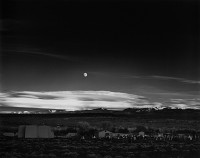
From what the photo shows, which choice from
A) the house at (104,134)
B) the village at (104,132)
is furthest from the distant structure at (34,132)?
the house at (104,134)

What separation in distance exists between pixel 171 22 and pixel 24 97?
2445mm

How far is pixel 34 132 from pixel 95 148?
35.0 inches

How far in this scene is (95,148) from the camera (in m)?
6.11

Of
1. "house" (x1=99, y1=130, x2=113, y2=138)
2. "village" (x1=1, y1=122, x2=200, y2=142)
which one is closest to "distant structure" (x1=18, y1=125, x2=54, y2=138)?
"village" (x1=1, y1=122, x2=200, y2=142)

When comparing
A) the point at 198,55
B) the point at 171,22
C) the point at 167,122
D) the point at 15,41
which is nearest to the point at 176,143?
the point at 167,122

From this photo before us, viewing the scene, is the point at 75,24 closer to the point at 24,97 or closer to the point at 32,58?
the point at 32,58

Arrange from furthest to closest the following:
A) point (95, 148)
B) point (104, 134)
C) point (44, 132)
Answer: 1. point (104, 134)
2. point (44, 132)
3. point (95, 148)

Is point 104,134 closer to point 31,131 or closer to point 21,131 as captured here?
point 31,131

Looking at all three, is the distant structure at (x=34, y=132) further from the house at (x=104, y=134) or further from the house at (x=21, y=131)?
the house at (x=104, y=134)

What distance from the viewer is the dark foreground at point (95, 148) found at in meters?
6.01

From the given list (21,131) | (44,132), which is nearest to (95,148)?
(44,132)

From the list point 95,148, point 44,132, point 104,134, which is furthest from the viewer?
point 104,134

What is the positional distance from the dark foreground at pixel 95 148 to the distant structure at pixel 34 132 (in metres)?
0.09

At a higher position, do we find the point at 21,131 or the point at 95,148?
the point at 21,131
